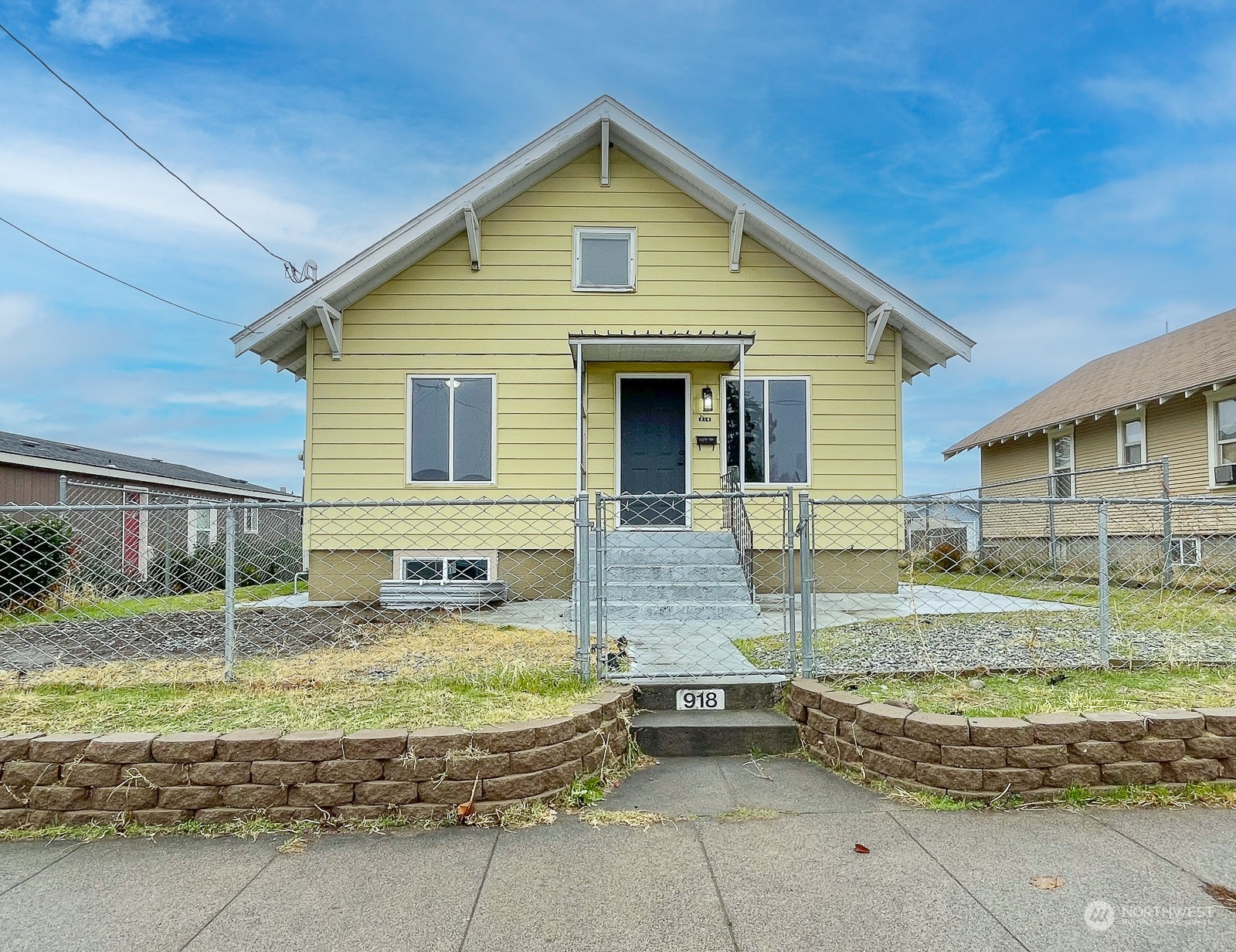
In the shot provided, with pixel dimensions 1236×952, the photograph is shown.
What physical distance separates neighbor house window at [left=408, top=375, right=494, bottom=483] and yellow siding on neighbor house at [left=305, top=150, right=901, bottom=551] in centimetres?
13

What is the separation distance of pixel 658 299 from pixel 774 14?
479cm

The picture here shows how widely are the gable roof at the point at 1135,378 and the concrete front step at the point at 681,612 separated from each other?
34.6 ft

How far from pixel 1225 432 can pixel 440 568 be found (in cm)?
1385

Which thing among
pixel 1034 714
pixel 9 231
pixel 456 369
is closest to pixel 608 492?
pixel 456 369

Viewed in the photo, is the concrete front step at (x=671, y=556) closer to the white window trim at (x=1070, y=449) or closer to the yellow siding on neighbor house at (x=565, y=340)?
the yellow siding on neighbor house at (x=565, y=340)

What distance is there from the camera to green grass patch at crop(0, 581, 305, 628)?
764 centimetres

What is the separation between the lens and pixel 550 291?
9.39 m

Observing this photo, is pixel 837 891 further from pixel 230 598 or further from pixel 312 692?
pixel 230 598

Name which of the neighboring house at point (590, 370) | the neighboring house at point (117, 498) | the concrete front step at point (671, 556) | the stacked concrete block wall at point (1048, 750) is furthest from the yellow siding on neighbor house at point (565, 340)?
the stacked concrete block wall at point (1048, 750)

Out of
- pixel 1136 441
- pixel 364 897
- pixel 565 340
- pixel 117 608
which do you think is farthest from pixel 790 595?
pixel 1136 441

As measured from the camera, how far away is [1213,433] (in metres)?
13.0

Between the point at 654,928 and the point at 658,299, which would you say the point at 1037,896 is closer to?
the point at 654,928

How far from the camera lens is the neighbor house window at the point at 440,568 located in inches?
362

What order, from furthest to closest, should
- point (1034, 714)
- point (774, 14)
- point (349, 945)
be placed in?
point (774, 14)
point (1034, 714)
point (349, 945)
